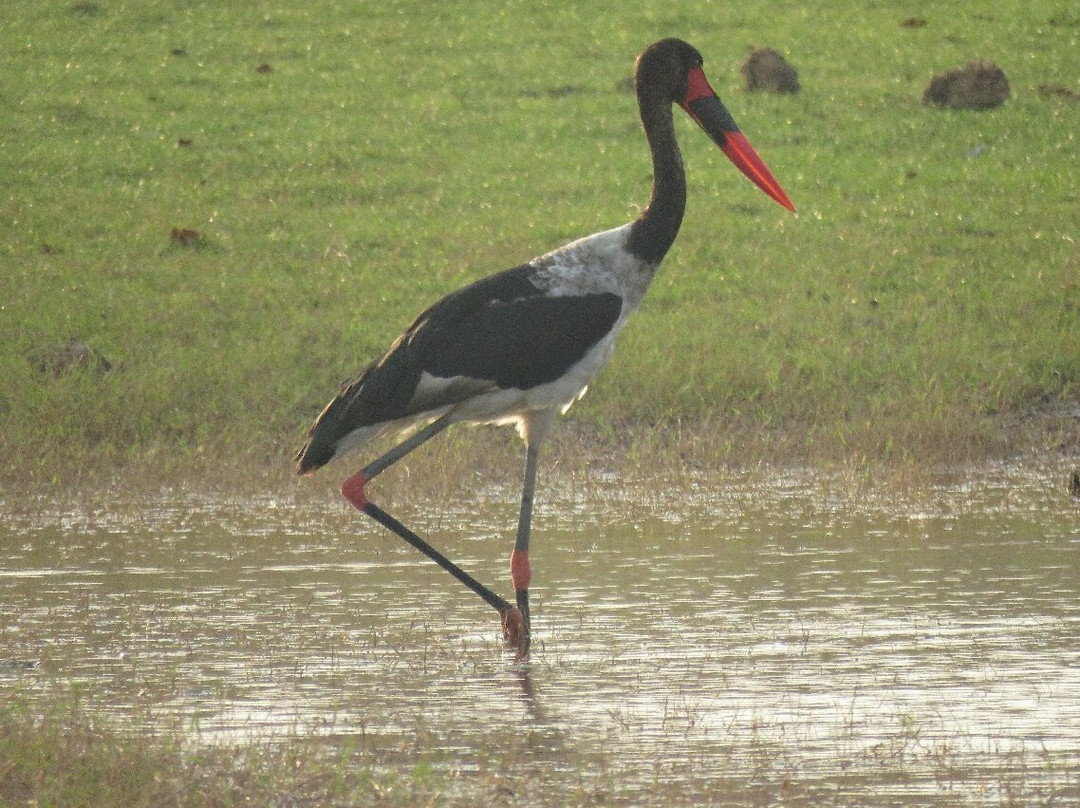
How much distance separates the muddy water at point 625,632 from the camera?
4.42 meters

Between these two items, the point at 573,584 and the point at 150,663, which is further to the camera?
the point at 573,584

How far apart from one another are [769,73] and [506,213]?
10.9 ft

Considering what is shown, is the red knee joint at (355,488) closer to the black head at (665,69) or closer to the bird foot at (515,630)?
the bird foot at (515,630)

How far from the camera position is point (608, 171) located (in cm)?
1302

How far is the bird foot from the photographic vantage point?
5.59m

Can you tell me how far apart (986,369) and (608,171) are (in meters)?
4.48

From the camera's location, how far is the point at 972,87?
1409cm

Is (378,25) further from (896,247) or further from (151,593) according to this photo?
(151,593)

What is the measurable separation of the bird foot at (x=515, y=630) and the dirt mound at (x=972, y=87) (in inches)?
370

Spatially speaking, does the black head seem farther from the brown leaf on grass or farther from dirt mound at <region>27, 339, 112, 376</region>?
the brown leaf on grass

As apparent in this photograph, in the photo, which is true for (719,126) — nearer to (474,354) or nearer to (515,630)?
(474,354)

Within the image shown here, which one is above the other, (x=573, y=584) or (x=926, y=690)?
(x=926, y=690)

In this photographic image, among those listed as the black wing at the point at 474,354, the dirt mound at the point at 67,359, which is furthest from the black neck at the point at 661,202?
the dirt mound at the point at 67,359

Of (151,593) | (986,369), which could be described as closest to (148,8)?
(986,369)
